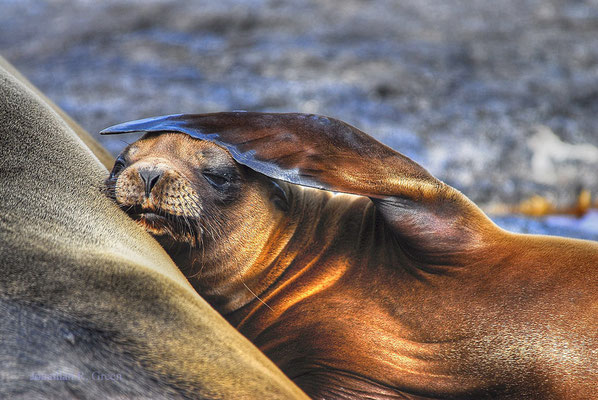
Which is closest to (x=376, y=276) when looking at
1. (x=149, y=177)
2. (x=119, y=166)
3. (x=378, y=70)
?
(x=149, y=177)

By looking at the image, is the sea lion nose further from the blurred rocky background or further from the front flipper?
the blurred rocky background

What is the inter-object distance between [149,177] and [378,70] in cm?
443

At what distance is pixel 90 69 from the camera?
6254 mm

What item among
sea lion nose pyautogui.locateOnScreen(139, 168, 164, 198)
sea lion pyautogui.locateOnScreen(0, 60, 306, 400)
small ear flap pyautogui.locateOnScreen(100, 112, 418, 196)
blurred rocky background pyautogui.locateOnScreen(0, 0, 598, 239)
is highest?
blurred rocky background pyautogui.locateOnScreen(0, 0, 598, 239)

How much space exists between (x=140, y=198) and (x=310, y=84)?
13.2 ft

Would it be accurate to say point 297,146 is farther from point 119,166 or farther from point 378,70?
point 378,70

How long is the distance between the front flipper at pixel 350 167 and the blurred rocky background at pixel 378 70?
2021mm

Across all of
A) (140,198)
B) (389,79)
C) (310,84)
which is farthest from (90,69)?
(140,198)

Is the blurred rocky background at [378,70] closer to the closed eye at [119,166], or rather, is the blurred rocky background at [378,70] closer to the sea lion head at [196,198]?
the sea lion head at [196,198]

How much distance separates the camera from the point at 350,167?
194 cm

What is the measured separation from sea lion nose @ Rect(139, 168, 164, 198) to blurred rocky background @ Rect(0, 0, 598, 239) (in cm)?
239

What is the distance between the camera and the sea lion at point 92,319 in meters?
1.33

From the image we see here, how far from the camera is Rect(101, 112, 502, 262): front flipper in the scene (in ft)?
6.36

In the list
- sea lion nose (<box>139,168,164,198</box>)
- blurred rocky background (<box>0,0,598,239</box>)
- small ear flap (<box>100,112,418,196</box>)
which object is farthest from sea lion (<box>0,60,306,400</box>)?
blurred rocky background (<box>0,0,598,239</box>)
